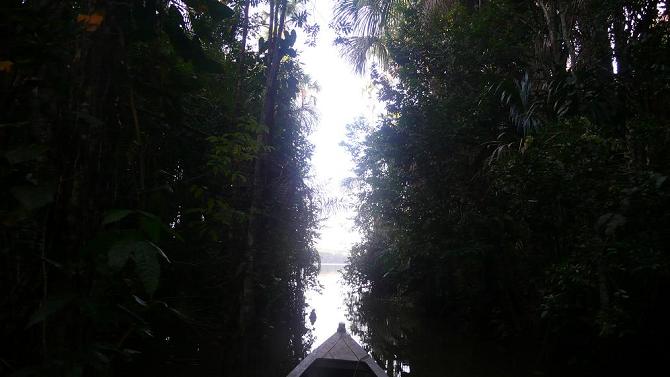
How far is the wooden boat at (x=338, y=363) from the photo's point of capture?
4.56 meters

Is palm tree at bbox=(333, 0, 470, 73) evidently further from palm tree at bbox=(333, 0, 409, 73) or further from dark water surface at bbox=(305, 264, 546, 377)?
dark water surface at bbox=(305, 264, 546, 377)

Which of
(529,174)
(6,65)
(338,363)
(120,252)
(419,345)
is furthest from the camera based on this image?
(419,345)

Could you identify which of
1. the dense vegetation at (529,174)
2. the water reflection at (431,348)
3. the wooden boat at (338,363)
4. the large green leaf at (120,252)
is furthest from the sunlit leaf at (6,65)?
the water reflection at (431,348)

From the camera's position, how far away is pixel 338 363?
190 inches

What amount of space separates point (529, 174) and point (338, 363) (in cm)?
334

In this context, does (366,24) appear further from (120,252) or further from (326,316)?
(120,252)

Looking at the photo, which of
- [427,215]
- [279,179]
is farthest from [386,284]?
[279,179]

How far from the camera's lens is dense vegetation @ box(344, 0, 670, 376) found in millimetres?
4797

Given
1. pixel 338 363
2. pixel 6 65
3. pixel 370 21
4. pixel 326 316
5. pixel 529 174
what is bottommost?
pixel 338 363

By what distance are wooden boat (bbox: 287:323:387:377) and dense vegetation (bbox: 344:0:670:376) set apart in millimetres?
2509

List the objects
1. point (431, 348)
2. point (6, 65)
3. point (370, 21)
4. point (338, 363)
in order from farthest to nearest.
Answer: point (370, 21) < point (431, 348) < point (338, 363) < point (6, 65)

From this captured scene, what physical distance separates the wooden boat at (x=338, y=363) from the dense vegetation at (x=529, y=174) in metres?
2.51

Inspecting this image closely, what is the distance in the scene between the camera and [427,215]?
9227 millimetres

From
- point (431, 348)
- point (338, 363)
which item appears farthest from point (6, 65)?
point (431, 348)
